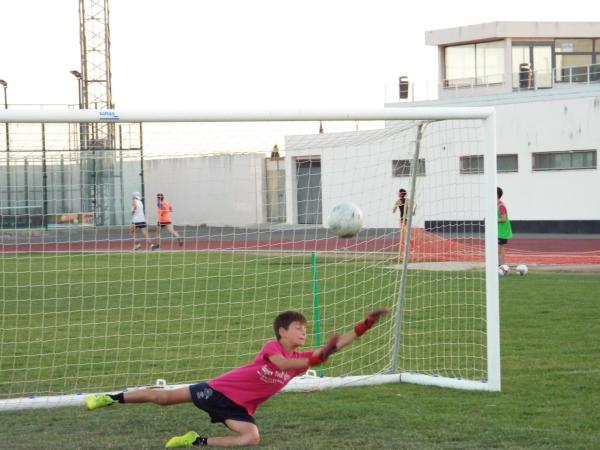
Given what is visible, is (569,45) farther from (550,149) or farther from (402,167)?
(402,167)

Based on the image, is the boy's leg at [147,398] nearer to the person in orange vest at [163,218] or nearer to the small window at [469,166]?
the small window at [469,166]

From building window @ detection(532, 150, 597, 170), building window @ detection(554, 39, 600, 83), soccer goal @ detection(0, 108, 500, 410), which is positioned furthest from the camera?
building window @ detection(554, 39, 600, 83)

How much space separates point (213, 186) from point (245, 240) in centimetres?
216

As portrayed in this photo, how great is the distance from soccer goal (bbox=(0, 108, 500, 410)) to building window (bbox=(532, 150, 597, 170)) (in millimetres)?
19163

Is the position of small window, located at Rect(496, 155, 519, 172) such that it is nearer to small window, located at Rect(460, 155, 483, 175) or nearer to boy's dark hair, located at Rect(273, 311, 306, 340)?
small window, located at Rect(460, 155, 483, 175)

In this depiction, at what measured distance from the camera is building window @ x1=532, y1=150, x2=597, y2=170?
1486 inches

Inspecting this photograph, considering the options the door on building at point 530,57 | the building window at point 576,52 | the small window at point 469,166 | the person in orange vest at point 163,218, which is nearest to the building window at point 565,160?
the door on building at point 530,57

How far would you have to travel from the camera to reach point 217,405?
25.7ft

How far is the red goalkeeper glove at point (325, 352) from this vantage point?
23.4 ft

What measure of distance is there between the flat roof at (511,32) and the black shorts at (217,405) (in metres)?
38.8

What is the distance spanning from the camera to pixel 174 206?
1428cm

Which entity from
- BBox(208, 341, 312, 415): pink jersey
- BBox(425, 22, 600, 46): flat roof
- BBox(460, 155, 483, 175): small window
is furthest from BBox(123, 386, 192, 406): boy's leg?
BBox(425, 22, 600, 46): flat roof

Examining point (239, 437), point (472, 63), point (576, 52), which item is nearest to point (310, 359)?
point (239, 437)

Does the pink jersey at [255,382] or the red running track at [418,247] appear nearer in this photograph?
the pink jersey at [255,382]
